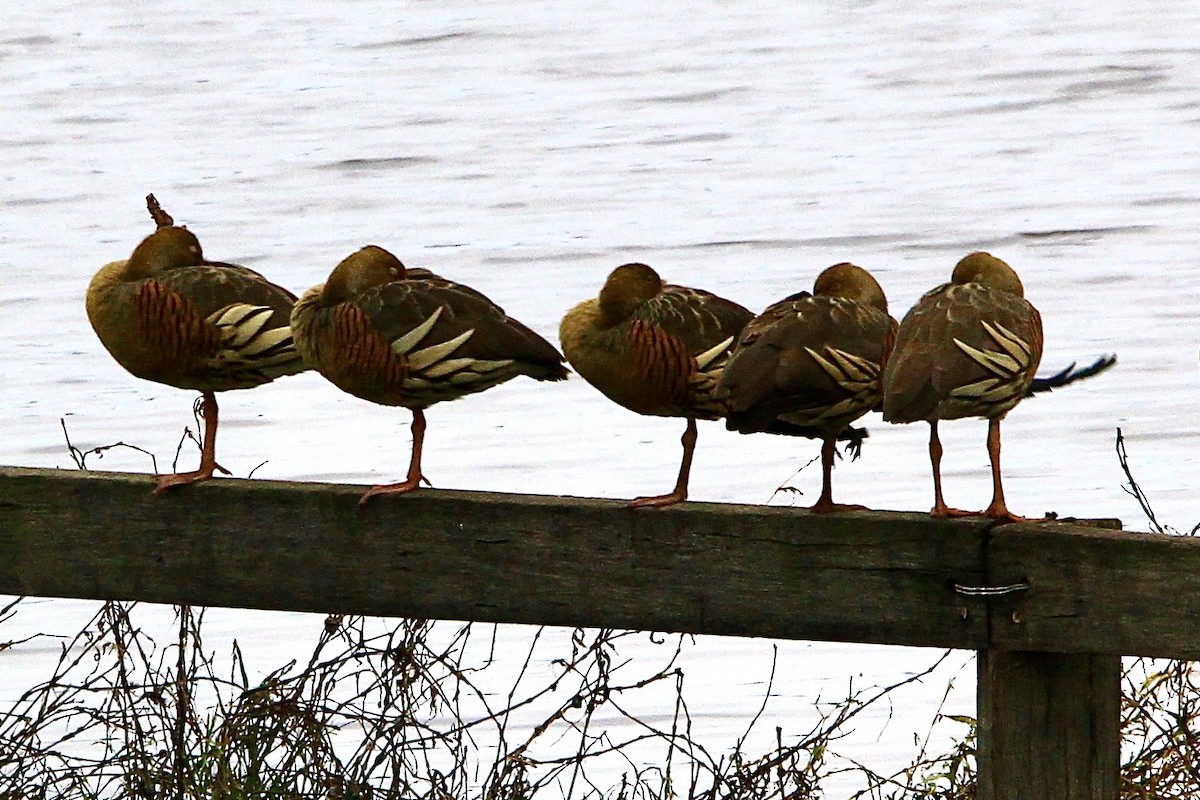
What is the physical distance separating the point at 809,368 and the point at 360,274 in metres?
0.97

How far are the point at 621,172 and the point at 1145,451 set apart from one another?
5.25 m

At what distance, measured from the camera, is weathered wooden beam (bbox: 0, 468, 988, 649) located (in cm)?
405

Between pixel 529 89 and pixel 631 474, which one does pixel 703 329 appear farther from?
pixel 529 89

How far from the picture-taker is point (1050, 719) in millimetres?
4039

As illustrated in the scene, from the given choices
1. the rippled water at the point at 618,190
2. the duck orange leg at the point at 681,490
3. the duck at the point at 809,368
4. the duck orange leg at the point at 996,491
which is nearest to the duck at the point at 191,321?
the duck orange leg at the point at 681,490

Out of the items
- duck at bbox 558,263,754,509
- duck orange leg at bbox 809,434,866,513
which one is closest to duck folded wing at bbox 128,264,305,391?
duck at bbox 558,263,754,509

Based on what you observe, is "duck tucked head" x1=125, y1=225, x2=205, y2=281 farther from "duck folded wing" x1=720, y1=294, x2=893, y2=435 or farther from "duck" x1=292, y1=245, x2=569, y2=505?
"duck folded wing" x1=720, y1=294, x2=893, y2=435

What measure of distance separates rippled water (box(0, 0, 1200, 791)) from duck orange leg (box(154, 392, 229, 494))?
2292mm

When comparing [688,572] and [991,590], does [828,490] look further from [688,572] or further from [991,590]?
[991,590]

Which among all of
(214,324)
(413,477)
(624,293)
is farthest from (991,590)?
(214,324)

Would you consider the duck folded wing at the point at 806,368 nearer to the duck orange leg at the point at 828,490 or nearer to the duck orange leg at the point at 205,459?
the duck orange leg at the point at 828,490

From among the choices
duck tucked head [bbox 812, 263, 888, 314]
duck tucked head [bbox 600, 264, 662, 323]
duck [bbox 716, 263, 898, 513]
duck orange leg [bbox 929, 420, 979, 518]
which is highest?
duck tucked head [bbox 812, 263, 888, 314]

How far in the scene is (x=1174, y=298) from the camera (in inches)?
420

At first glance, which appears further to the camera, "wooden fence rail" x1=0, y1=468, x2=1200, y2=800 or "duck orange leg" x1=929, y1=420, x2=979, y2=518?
"duck orange leg" x1=929, y1=420, x2=979, y2=518
